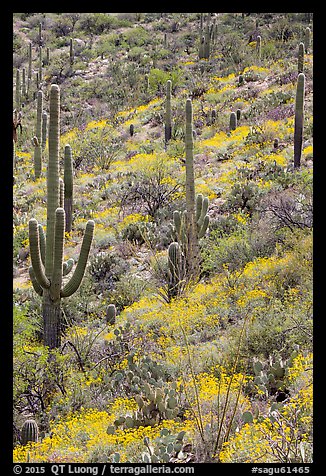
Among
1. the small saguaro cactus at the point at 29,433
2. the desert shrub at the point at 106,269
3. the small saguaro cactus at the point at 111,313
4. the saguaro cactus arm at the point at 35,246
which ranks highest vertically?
the saguaro cactus arm at the point at 35,246

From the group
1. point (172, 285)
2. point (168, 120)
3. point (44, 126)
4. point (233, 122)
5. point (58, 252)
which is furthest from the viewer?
point (44, 126)

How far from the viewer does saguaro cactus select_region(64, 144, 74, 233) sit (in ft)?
42.3

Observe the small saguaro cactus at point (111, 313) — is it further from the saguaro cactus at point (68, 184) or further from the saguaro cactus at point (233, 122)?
the saguaro cactus at point (233, 122)

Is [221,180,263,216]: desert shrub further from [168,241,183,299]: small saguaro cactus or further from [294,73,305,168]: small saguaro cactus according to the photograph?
[168,241,183,299]: small saguaro cactus

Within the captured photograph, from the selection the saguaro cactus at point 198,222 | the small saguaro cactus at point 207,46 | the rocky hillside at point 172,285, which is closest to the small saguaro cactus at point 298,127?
the rocky hillside at point 172,285

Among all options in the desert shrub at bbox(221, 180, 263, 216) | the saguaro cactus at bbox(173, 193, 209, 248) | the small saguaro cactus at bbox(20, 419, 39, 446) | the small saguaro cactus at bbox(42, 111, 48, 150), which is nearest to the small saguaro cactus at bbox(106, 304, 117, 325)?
the saguaro cactus at bbox(173, 193, 209, 248)

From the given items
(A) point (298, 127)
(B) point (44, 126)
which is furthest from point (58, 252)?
(B) point (44, 126)

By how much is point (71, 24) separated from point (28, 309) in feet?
113

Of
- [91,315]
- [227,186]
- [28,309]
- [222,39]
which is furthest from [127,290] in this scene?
[222,39]

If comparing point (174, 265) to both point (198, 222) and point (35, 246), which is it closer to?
point (198, 222)

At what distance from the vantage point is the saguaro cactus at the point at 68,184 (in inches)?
508

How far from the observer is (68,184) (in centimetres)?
1318

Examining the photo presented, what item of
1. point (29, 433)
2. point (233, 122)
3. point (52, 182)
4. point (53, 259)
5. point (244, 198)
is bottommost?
point (29, 433)
